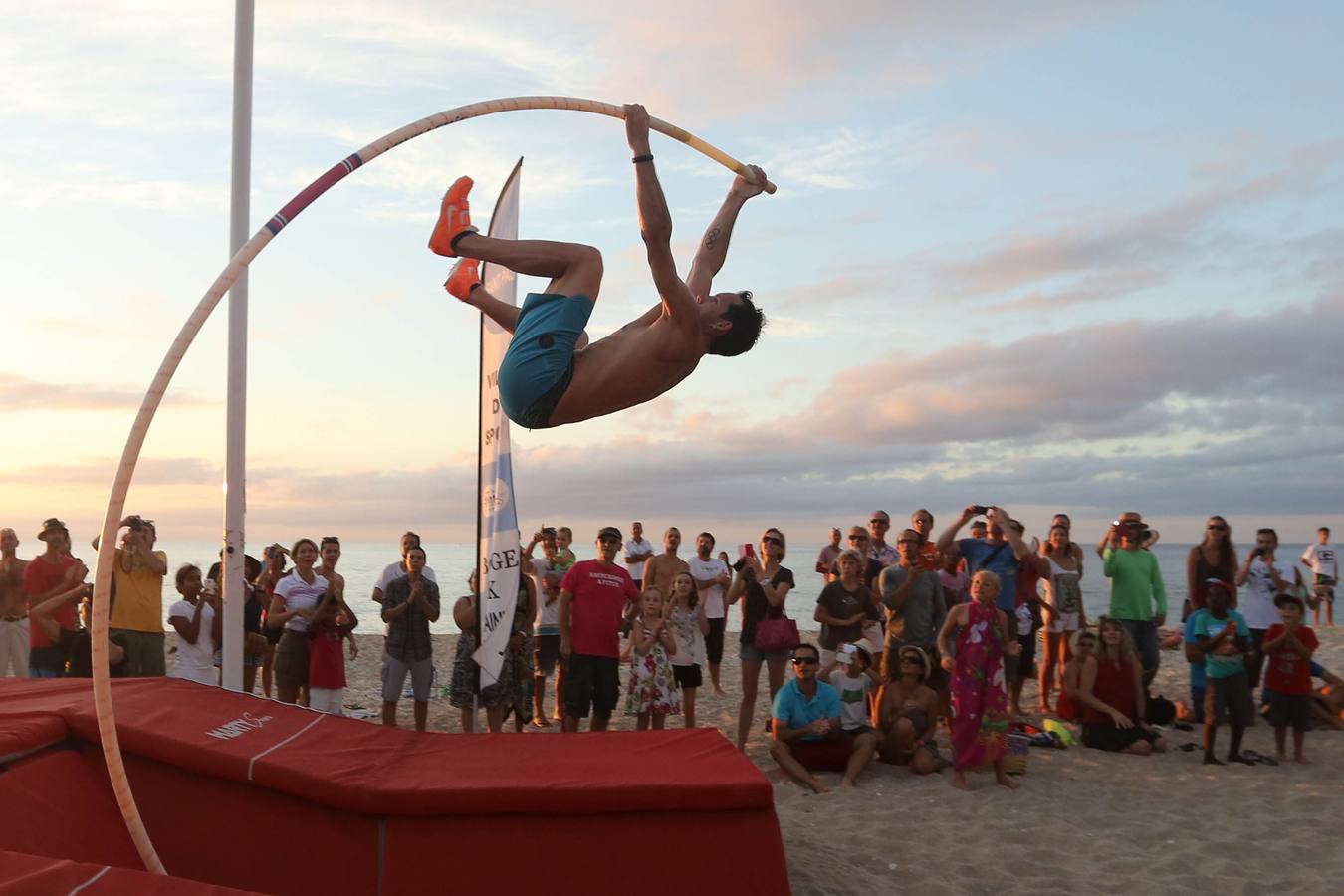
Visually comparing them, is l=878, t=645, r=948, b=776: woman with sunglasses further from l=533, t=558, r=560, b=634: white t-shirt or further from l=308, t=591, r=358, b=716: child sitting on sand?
l=308, t=591, r=358, b=716: child sitting on sand

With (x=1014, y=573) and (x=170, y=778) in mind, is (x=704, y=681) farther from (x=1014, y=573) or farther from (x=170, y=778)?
(x=170, y=778)

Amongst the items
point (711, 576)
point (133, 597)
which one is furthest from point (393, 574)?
Answer: point (711, 576)

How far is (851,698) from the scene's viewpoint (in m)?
7.26

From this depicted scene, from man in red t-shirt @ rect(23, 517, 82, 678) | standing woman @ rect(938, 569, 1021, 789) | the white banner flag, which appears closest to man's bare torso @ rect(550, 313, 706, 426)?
the white banner flag

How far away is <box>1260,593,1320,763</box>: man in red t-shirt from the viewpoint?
24.8 ft

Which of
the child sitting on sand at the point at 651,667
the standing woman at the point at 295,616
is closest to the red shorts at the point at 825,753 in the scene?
the child sitting on sand at the point at 651,667

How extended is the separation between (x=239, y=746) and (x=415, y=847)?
0.81m

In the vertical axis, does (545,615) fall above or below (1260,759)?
above

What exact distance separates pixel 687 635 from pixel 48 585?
424 cm

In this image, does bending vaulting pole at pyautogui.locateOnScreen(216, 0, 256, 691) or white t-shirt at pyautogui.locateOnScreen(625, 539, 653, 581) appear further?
white t-shirt at pyautogui.locateOnScreen(625, 539, 653, 581)

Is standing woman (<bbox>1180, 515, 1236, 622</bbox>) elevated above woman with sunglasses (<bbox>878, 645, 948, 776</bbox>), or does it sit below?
above

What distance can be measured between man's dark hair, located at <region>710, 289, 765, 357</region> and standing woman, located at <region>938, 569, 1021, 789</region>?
150 inches

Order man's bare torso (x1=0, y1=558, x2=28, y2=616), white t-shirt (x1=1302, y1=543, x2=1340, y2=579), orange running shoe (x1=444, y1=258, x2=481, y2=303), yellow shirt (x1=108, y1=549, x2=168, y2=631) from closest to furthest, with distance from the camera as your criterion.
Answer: orange running shoe (x1=444, y1=258, x2=481, y2=303) < yellow shirt (x1=108, y1=549, x2=168, y2=631) < man's bare torso (x1=0, y1=558, x2=28, y2=616) < white t-shirt (x1=1302, y1=543, x2=1340, y2=579)

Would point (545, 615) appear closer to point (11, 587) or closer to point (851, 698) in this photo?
point (851, 698)
